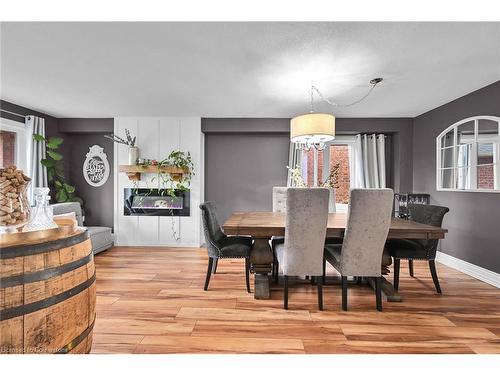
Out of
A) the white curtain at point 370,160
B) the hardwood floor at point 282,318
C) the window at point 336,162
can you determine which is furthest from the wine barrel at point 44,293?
the white curtain at point 370,160

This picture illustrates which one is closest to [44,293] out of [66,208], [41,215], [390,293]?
[41,215]

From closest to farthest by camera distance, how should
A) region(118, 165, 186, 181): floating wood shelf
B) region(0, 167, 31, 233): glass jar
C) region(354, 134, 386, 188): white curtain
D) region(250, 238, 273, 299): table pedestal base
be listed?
region(0, 167, 31, 233): glass jar → region(250, 238, 273, 299): table pedestal base → region(118, 165, 186, 181): floating wood shelf → region(354, 134, 386, 188): white curtain

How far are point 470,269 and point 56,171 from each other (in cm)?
623

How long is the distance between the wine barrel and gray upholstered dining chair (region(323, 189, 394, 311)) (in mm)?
1882

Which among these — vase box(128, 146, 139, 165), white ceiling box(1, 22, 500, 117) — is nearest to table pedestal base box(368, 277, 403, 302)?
white ceiling box(1, 22, 500, 117)

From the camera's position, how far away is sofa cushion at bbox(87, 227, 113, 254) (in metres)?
3.82

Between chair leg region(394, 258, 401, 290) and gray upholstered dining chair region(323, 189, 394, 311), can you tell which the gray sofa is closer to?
gray upholstered dining chair region(323, 189, 394, 311)

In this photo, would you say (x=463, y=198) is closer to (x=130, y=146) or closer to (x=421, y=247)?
(x=421, y=247)

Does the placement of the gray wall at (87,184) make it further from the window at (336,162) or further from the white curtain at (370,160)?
the white curtain at (370,160)

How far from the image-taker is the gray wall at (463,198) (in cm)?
297

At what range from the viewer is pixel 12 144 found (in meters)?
3.87

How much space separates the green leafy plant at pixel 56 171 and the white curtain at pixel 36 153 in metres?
0.07
